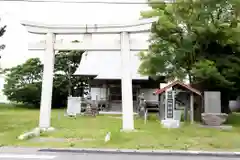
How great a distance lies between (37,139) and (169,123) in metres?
6.91

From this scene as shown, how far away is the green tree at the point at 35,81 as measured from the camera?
30625 mm

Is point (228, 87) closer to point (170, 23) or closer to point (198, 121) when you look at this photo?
point (198, 121)

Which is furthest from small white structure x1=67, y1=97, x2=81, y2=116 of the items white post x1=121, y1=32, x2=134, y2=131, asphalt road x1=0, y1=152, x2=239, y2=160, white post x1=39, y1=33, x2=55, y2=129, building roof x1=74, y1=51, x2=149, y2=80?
asphalt road x1=0, y1=152, x2=239, y2=160

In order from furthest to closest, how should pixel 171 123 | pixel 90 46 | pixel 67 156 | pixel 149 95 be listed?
pixel 149 95
pixel 171 123
pixel 90 46
pixel 67 156

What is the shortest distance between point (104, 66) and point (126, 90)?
14.8 metres

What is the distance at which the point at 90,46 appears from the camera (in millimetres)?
14602

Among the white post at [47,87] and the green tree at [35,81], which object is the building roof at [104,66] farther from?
the white post at [47,87]

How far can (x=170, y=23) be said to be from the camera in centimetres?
2017

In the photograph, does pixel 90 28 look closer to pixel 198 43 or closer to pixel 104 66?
pixel 198 43

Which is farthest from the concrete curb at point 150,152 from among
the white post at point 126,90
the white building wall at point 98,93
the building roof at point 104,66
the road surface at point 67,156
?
the white building wall at point 98,93

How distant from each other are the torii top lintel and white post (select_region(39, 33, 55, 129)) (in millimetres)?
378

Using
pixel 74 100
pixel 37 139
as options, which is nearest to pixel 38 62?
pixel 74 100

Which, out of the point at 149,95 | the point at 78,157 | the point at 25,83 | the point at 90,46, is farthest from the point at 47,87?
the point at 25,83

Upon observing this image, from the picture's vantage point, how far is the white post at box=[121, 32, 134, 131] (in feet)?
46.0
